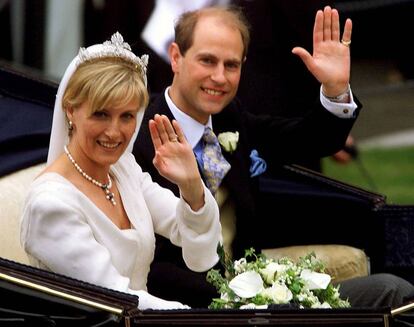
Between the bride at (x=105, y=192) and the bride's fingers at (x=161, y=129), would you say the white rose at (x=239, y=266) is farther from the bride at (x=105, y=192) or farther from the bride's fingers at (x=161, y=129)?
the bride's fingers at (x=161, y=129)

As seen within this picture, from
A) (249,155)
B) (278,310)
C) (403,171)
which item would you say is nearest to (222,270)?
(249,155)

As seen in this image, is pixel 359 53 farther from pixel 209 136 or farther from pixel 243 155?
A: pixel 209 136

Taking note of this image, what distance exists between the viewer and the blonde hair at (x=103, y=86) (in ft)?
14.7

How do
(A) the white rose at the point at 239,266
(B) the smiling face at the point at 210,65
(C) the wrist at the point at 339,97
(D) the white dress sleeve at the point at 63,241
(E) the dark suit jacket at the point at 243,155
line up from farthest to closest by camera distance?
(C) the wrist at the point at 339,97
(B) the smiling face at the point at 210,65
(E) the dark suit jacket at the point at 243,155
(A) the white rose at the point at 239,266
(D) the white dress sleeve at the point at 63,241

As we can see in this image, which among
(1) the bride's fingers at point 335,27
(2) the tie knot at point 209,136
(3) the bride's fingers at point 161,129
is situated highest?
(1) the bride's fingers at point 335,27

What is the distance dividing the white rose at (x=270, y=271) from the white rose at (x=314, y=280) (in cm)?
6

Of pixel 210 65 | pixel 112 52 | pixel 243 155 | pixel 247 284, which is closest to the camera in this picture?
pixel 247 284

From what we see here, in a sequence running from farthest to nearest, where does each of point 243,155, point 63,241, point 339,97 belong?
1. point 243,155
2. point 339,97
3. point 63,241

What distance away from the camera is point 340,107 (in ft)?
17.3

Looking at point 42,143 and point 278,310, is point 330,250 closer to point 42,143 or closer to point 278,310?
point 42,143

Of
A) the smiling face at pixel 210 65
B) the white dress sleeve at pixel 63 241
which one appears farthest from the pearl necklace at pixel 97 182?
the smiling face at pixel 210 65

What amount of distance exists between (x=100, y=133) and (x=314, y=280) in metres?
0.69

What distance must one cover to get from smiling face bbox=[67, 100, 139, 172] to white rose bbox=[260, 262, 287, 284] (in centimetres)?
50

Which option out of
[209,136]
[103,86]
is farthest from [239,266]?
[209,136]
